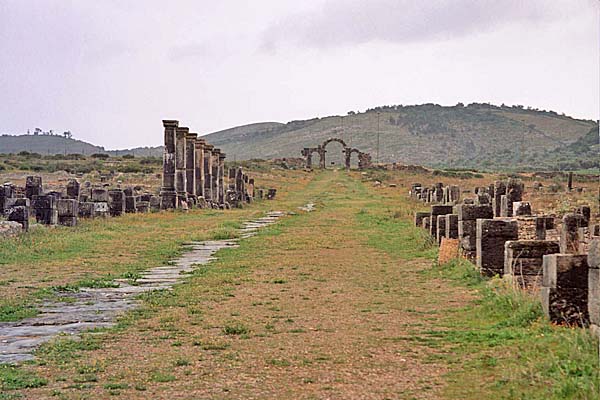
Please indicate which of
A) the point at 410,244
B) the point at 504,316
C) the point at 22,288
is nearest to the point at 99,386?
the point at 504,316

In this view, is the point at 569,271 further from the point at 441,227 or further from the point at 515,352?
the point at 441,227

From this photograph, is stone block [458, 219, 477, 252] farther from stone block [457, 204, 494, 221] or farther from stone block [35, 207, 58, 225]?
stone block [35, 207, 58, 225]

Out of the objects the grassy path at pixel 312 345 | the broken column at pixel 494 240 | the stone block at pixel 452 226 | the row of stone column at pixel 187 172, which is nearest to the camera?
the grassy path at pixel 312 345

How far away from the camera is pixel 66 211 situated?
86.4 feet

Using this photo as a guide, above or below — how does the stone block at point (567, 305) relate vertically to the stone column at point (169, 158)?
below

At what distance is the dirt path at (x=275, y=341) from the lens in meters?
7.30

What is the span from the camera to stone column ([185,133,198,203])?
4506 centimetres

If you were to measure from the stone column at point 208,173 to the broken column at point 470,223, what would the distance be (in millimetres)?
34449

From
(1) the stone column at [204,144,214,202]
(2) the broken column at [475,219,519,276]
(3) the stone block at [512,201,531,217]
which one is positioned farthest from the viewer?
(1) the stone column at [204,144,214,202]

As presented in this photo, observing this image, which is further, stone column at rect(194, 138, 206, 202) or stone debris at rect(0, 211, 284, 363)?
stone column at rect(194, 138, 206, 202)

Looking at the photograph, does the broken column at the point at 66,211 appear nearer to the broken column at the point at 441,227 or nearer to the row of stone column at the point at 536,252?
the row of stone column at the point at 536,252

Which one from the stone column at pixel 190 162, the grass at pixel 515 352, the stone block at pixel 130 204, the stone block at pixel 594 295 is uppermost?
the stone column at pixel 190 162

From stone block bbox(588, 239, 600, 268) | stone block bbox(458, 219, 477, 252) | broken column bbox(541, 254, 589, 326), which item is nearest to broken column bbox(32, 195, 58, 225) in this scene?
stone block bbox(458, 219, 477, 252)

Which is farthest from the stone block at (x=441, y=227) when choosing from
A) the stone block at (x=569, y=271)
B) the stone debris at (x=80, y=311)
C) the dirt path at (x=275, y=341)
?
the stone block at (x=569, y=271)
